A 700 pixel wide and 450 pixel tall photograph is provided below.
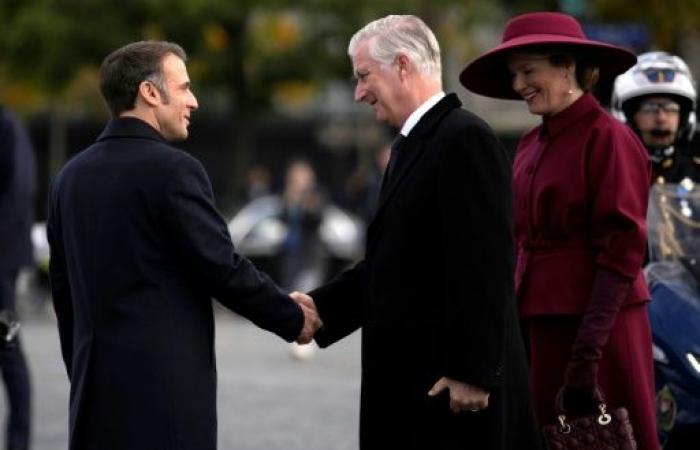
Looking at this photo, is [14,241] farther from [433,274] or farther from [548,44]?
[433,274]

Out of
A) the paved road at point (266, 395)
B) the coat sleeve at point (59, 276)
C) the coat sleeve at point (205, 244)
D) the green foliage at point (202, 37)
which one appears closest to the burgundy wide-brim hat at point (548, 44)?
the coat sleeve at point (205, 244)

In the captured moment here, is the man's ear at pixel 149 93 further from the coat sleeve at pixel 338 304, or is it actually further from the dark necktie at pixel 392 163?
the coat sleeve at pixel 338 304

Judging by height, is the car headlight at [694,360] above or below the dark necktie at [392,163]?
A: below

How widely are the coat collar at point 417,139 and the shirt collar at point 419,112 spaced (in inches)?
0.5

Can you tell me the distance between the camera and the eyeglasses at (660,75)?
7473 mm

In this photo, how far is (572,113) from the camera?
6160 millimetres

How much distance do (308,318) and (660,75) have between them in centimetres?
208

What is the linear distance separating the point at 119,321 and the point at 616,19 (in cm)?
1966

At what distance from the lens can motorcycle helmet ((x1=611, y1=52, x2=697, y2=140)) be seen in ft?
24.4

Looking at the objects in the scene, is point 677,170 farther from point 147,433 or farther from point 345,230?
point 345,230

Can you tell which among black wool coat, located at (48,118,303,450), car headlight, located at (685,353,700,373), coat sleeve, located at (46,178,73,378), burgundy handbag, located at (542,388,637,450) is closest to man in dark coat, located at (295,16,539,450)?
burgundy handbag, located at (542,388,637,450)

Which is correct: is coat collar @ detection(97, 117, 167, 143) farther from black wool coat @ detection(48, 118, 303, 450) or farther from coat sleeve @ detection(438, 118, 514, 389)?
coat sleeve @ detection(438, 118, 514, 389)

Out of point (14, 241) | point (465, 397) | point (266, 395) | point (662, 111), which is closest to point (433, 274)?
point (465, 397)

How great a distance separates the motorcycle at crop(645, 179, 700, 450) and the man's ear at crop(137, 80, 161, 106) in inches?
82.7
